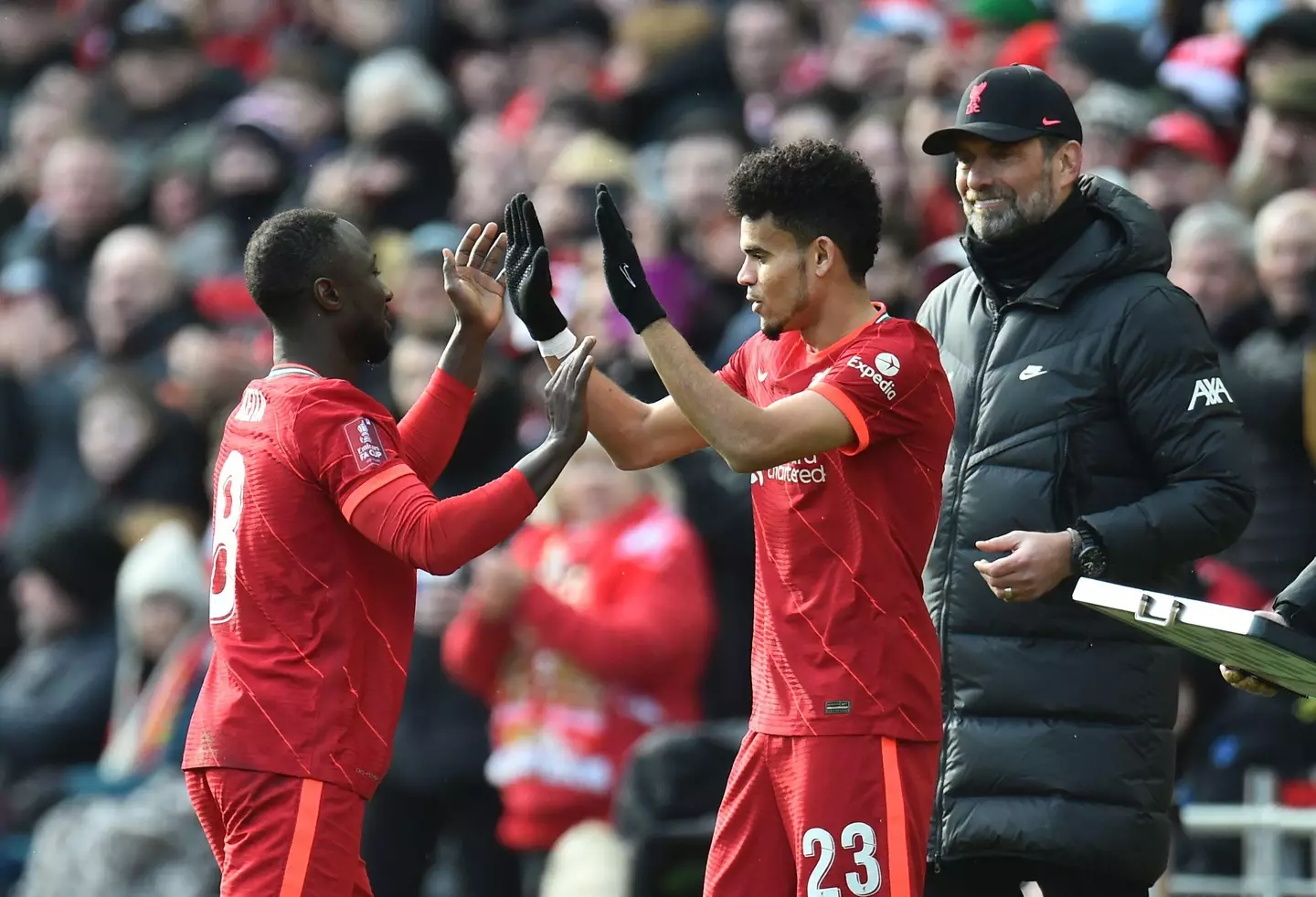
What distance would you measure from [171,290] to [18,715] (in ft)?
8.27

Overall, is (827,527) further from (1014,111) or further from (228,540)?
(228,540)

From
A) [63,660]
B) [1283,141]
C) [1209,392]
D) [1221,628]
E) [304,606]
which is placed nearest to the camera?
[1221,628]

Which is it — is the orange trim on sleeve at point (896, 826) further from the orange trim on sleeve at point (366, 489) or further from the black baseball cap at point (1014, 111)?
the black baseball cap at point (1014, 111)

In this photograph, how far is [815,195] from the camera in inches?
191

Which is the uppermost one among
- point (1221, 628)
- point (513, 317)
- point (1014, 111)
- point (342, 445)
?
point (513, 317)

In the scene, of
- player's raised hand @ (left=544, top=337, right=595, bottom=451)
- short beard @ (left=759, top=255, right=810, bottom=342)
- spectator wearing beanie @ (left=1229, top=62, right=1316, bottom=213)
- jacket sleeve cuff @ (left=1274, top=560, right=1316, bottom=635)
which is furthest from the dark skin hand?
spectator wearing beanie @ (left=1229, top=62, right=1316, bottom=213)

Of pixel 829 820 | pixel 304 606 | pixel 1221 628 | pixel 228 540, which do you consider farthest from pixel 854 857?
pixel 228 540

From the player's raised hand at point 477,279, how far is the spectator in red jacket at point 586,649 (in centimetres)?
225

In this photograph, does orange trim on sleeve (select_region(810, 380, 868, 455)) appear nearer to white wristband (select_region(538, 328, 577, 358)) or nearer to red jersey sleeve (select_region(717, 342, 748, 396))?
red jersey sleeve (select_region(717, 342, 748, 396))

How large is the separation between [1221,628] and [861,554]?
881 mm

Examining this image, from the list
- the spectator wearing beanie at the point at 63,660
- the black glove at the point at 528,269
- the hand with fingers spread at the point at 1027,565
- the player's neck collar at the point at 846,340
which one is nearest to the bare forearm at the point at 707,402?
the player's neck collar at the point at 846,340

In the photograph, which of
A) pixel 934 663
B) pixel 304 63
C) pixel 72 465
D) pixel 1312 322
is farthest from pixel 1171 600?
pixel 304 63

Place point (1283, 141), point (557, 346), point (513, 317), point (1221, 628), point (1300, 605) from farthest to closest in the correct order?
point (513, 317), point (1283, 141), point (557, 346), point (1300, 605), point (1221, 628)

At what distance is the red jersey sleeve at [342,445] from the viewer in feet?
15.4
